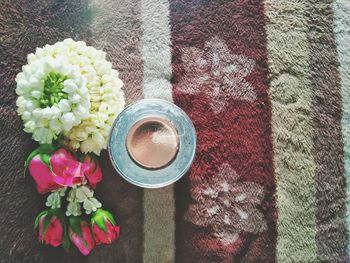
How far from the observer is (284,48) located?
752mm

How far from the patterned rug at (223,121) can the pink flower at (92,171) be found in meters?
0.04

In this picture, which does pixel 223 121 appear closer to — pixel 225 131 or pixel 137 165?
pixel 225 131

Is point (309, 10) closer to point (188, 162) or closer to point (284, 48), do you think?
point (284, 48)

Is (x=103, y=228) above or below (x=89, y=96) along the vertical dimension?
below

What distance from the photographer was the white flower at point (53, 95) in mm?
579

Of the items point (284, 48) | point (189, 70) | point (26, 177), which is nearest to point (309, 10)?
point (284, 48)

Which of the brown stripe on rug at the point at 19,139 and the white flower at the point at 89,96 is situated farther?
the brown stripe on rug at the point at 19,139

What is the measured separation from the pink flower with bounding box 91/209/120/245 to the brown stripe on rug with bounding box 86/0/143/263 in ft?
0.11

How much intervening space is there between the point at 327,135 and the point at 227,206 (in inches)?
7.8

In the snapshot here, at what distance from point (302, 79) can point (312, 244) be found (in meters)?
0.26

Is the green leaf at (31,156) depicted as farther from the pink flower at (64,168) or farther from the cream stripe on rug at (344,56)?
the cream stripe on rug at (344,56)

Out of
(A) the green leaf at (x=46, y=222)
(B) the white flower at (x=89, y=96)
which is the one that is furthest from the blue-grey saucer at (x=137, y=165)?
(A) the green leaf at (x=46, y=222)

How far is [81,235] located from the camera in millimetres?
676

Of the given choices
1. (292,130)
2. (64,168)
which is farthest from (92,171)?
(292,130)
